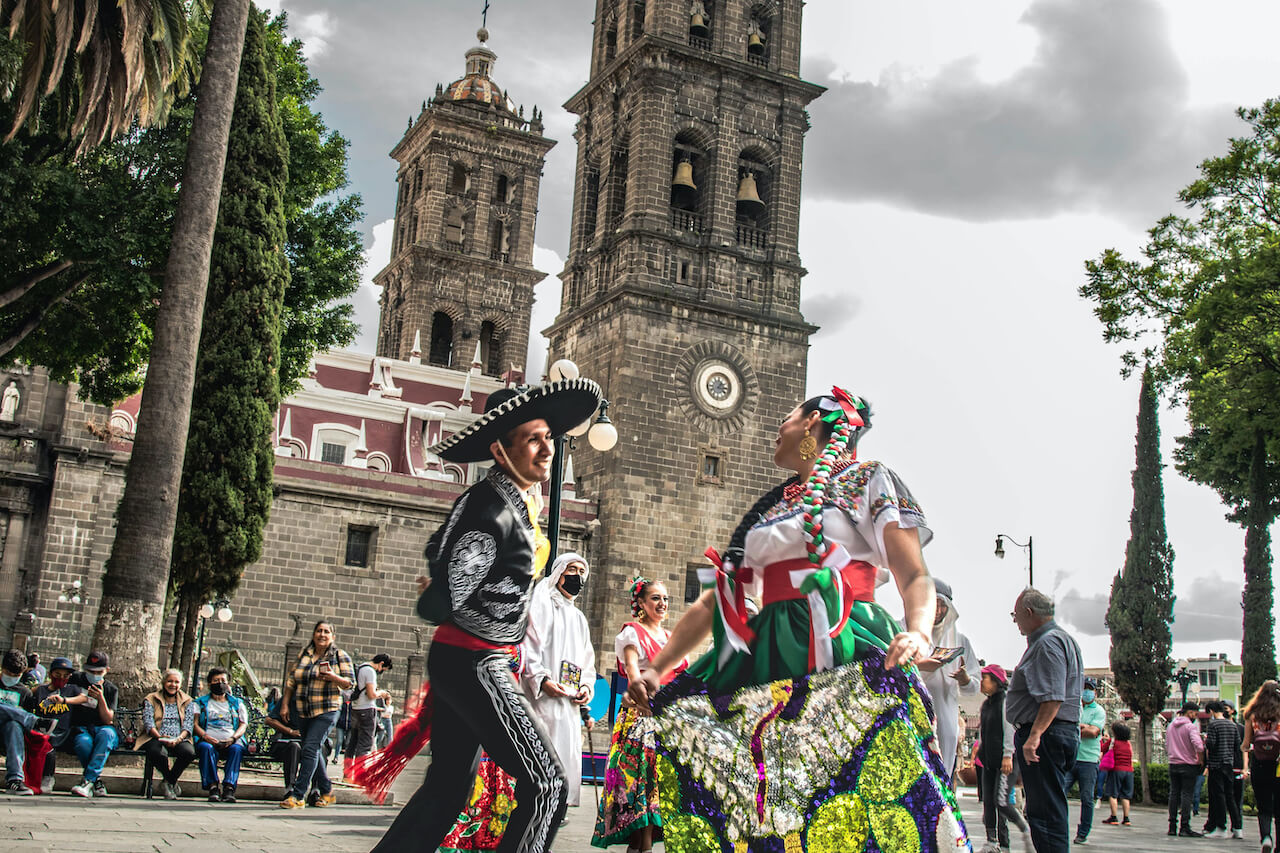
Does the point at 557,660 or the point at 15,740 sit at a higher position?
the point at 557,660

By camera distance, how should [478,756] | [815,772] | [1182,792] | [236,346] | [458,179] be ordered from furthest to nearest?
[458,179] → [236,346] → [1182,792] → [478,756] → [815,772]

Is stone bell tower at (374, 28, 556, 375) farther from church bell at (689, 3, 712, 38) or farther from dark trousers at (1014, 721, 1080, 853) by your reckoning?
dark trousers at (1014, 721, 1080, 853)

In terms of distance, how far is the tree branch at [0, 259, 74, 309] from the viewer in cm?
1605

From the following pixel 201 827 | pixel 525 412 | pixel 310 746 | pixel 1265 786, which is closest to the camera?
pixel 525 412

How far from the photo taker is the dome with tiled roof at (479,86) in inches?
2074

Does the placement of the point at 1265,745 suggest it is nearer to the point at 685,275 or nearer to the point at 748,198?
the point at 685,275

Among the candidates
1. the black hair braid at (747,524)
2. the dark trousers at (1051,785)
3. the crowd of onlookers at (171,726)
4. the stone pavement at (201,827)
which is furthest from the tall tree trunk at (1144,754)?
the black hair braid at (747,524)

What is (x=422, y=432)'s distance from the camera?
36344 mm

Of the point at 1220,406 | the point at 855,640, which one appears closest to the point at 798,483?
the point at 855,640

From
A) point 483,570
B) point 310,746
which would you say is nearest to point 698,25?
point 310,746

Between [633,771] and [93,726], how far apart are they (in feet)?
19.7

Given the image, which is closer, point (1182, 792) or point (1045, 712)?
point (1045, 712)

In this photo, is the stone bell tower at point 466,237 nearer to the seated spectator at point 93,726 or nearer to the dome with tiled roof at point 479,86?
the dome with tiled roof at point 479,86

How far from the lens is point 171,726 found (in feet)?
33.9
